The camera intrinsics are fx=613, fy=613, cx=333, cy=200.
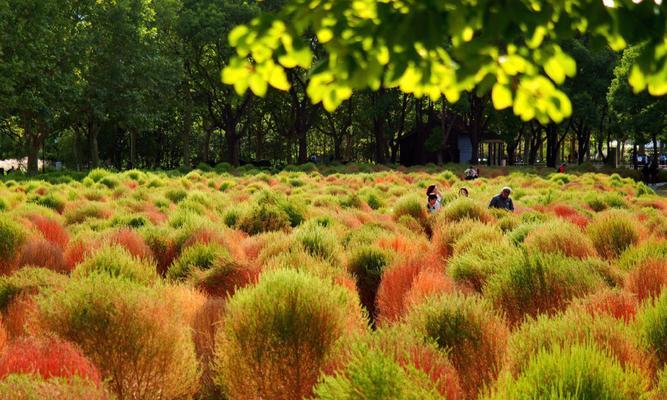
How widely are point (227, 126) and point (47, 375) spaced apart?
48.6 m

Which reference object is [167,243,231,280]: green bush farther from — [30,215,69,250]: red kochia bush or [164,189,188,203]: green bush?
[164,189,188,203]: green bush

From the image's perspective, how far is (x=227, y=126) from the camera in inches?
2048

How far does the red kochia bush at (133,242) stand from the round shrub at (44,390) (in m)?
5.58

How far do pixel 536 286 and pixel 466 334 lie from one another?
6.16 ft

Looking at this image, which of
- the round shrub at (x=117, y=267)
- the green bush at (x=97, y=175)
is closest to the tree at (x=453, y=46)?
the round shrub at (x=117, y=267)

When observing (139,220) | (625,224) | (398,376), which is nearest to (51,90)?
(139,220)

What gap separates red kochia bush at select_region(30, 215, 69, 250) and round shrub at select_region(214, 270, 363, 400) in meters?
6.91

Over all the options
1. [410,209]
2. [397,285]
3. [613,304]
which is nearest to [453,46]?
[613,304]

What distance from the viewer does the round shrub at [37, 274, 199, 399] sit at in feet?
16.4

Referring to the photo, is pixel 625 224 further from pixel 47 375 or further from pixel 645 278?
pixel 47 375

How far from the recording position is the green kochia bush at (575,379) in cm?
377

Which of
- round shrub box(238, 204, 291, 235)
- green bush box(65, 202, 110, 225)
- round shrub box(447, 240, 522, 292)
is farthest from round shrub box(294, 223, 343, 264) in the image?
green bush box(65, 202, 110, 225)

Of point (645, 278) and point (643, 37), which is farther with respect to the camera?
point (645, 278)

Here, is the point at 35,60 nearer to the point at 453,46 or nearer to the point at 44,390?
the point at 44,390
